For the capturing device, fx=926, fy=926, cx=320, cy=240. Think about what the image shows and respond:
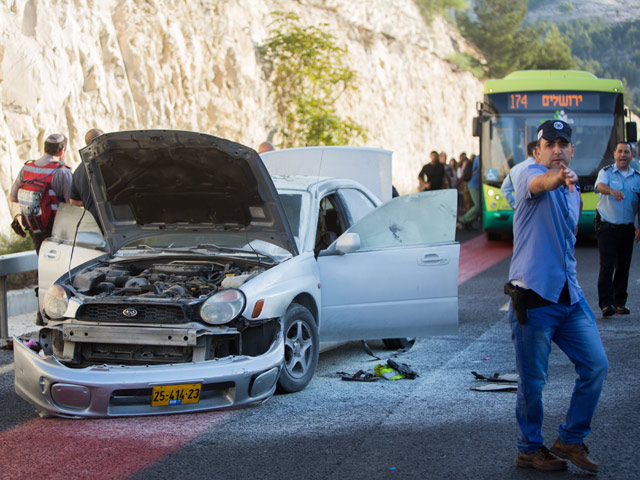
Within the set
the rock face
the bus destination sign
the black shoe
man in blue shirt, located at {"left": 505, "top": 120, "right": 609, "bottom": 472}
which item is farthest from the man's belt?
the bus destination sign

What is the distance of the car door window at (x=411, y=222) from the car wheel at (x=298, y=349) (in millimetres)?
1064

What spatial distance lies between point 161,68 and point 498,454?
18.6 m

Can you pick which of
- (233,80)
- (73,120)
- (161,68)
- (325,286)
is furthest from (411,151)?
(325,286)

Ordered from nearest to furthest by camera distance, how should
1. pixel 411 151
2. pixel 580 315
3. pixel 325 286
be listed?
pixel 580 315
pixel 325 286
pixel 411 151

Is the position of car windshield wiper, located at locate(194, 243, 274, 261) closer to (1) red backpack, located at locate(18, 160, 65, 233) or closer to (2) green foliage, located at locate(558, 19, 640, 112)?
(1) red backpack, located at locate(18, 160, 65, 233)

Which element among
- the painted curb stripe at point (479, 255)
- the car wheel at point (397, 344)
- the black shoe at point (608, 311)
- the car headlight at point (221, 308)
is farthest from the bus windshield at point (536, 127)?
the car headlight at point (221, 308)

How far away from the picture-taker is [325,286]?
7.41 meters

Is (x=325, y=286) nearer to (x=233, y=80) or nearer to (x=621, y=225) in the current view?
(x=621, y=225)

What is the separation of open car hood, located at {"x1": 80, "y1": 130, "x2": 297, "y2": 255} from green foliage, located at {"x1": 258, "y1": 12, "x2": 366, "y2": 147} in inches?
793

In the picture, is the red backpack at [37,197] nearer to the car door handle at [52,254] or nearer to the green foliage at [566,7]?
the car door handle at [52,254]

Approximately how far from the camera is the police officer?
10.1m

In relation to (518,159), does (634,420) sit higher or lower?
lower

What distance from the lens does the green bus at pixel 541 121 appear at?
18.6 meters

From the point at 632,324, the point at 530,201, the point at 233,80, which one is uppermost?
the point at 233,80
